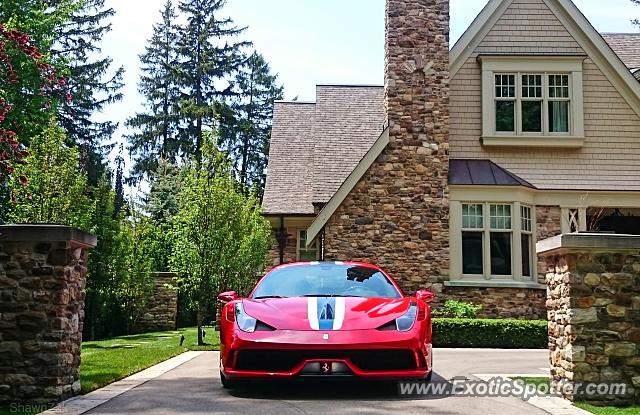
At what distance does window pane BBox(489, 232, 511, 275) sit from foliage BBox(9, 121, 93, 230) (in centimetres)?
936

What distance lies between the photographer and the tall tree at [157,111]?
4159cm

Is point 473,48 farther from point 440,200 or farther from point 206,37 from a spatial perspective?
A: point 206,37

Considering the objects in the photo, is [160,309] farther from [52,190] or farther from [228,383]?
[228,383]

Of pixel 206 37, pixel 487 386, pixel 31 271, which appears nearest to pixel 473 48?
pixel 487 386

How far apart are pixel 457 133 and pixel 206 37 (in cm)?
3032

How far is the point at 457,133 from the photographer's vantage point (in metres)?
17.0

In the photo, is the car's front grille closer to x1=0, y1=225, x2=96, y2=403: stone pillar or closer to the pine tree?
x1=0, y1=225, x2=96, y2=403: stone pillar

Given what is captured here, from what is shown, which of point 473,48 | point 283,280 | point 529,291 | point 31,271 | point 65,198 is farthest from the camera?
point 473,48

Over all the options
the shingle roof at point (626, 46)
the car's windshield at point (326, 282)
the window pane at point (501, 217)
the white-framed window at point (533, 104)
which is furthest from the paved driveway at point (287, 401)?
the shingle roof at point (626, 46)

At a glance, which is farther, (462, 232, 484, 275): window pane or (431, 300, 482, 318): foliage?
(462, 232, 484, 275): window pane

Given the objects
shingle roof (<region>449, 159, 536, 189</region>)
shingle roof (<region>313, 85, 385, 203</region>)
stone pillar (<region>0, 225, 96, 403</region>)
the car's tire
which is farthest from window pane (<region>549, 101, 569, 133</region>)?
stone pillar (<region>0, 225, 96, 403</region>)

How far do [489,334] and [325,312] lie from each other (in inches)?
354

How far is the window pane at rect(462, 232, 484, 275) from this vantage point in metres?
16.2

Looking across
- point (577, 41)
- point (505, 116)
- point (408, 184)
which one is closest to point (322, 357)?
point (408, 184)
